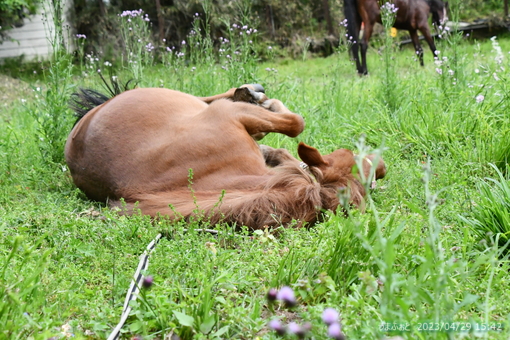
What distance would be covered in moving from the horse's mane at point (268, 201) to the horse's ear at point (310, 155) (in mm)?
39

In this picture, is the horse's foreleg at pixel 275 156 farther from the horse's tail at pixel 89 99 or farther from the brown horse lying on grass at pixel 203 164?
the horse's tail at pixel 89 99

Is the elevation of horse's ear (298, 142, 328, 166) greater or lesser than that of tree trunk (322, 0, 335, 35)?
lesser

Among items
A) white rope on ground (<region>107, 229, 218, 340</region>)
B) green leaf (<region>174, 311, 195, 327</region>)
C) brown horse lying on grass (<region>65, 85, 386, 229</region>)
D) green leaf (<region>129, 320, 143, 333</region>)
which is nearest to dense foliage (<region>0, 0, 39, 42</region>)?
brown horse lying on grass (<region>65, 85, 386, 229</region>)

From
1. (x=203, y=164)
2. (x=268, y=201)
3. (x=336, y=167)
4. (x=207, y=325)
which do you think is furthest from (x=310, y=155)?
(x=207, y=325)

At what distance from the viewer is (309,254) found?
2.09m

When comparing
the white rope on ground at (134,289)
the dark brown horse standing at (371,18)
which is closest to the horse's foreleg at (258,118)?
the white rope on ground at (134,289)

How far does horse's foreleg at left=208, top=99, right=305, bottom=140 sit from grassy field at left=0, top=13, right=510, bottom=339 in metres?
0.69

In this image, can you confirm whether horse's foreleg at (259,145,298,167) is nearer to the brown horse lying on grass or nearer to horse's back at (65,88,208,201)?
the brown horse lying on grass

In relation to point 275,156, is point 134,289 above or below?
below

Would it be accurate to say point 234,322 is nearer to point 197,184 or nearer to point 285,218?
point 285,218

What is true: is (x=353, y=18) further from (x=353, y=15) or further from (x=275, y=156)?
(x=275, y=156)

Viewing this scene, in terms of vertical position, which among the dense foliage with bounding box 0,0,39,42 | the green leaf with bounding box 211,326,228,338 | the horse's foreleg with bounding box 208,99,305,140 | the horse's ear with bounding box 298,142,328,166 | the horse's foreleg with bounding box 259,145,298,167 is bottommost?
the green leaf with bounding box 211,326,228,338

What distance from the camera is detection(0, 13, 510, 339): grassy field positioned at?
147 cm

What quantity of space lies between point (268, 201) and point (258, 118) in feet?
2.41
